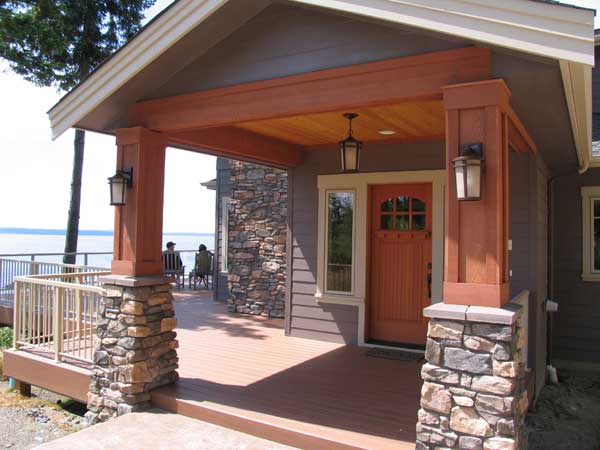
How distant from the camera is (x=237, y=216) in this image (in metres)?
9.42

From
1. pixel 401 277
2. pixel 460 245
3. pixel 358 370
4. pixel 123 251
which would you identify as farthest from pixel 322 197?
pixel 460 245

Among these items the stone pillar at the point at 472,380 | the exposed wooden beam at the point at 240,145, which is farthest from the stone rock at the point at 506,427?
the exposed wooden beam at the point at 240,145

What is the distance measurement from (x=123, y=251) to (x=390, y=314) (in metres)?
3.37

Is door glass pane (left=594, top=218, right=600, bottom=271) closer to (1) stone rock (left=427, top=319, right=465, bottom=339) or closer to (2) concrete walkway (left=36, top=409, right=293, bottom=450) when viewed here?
(1) stone rock (left=427, top=319, right=465, bottom=339)

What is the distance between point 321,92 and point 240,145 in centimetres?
222

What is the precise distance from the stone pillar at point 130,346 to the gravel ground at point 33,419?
50 centimetres

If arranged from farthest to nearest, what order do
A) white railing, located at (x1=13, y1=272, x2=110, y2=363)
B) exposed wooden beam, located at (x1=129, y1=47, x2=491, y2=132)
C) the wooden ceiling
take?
white railing, located at (x1=13, y1=272, x2=110, y2=363), the wooden ceiling, exposed wooden beam, located at (x1=129, y1=47, x2=491, y2=132)

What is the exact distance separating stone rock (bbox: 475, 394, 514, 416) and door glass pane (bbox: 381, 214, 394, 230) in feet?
11.7

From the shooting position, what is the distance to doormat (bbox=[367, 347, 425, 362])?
5.77m

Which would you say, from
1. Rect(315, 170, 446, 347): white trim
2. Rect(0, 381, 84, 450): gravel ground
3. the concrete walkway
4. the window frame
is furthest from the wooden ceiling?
Rect(0, 381, 84, 450): gravel ground

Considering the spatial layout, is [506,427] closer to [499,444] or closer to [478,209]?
[499,444]

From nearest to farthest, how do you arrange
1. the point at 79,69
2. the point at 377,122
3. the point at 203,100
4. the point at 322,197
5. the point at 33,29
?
the point at 203,100, the point at 377,122, the point at 322,197, the point at 33,29, the point at 79,69

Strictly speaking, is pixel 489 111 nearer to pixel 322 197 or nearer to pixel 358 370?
pixel 358 370

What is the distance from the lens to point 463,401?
9.64 feet
